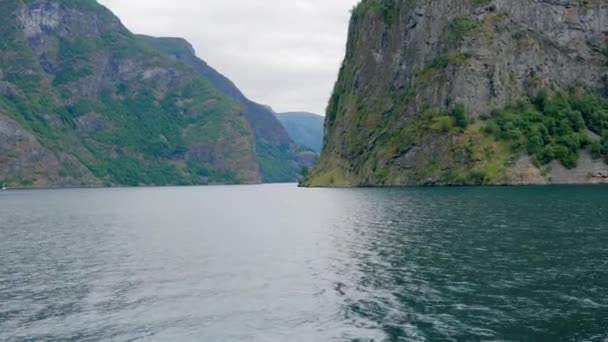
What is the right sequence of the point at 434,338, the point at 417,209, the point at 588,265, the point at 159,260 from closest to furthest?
the point at 434,338 < the point at 588,265 < the point at 159,260 < the point at 417,209

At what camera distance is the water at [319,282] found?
33125mm

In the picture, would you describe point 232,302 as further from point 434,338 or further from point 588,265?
point 588,265

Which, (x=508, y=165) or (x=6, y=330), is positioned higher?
(x=508, y=165)

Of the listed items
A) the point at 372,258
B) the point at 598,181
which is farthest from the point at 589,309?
the point at 598,181

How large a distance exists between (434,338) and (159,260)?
1347 inches

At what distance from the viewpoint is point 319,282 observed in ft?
150

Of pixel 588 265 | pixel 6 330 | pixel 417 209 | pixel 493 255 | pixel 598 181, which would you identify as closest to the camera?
pixel 6 330

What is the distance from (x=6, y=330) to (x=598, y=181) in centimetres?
18586

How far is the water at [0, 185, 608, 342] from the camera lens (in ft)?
109

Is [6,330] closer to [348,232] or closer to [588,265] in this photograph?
[588,265]

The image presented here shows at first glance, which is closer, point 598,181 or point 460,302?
point 460,302

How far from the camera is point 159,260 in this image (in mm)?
58094

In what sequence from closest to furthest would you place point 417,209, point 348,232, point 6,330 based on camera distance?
point 6,330, point 348,232, point 417,209

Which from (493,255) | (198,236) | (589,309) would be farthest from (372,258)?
(198,236)
